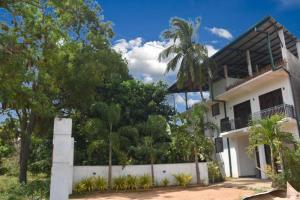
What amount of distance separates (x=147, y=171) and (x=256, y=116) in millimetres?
8494

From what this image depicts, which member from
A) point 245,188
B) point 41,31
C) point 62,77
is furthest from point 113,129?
point 41,31

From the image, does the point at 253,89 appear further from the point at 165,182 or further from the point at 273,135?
the point at 165,182

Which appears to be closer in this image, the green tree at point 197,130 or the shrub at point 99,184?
the shrub at point 99,184

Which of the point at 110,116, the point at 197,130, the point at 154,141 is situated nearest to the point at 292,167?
the point at 197,130

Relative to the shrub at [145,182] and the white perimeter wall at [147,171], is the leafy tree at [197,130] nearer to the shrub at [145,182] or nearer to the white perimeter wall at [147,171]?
the white perimeter wall at [147,171]

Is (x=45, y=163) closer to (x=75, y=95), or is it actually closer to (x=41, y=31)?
(x=75, y=95)

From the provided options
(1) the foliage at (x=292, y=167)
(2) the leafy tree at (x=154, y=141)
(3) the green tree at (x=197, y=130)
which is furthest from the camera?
(3) the green tree at (x=197, y=130)

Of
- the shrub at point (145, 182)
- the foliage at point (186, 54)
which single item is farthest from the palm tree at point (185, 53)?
the shrub at point (145, 182)

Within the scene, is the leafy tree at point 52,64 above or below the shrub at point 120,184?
above

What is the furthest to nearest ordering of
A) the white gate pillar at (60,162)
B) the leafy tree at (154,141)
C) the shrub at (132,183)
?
the leafy tree at (154,141) < the shrub at (132,183) < the white gate pillar at (60,162)

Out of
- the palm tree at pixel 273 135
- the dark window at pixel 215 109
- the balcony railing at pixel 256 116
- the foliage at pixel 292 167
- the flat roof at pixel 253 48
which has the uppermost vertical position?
the flat roof at pixel 253 48

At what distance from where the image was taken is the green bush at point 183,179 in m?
19.5

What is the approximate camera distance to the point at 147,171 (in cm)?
1981

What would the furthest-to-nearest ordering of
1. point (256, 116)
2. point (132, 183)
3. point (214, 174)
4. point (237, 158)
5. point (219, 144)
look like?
point (219, 144) < point (237, 158) < point (256, 116) < point (214, 174) < point (132, 183)
